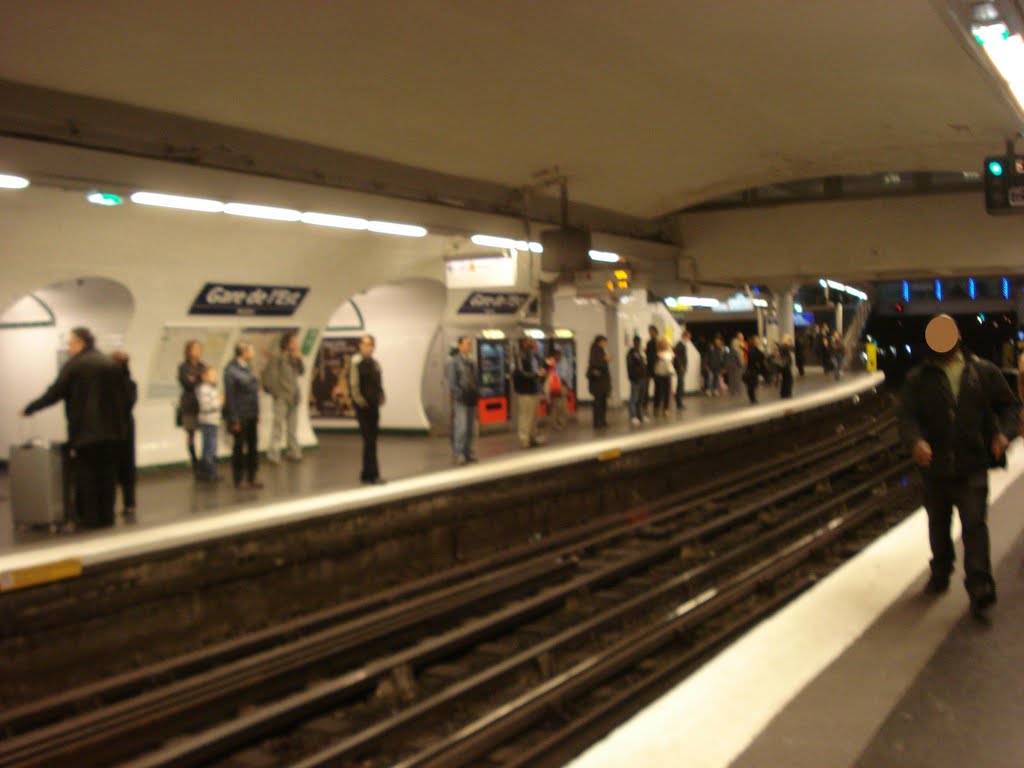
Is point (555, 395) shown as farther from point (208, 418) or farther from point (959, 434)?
point (959, 434)

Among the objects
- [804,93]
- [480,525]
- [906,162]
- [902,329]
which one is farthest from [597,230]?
[902,329]

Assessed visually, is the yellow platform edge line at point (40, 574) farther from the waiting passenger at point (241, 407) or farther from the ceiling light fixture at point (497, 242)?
the ceiling light fixture at point (497, 242)

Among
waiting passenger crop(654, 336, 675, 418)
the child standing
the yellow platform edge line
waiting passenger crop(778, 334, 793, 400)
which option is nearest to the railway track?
the yellow platform edge line

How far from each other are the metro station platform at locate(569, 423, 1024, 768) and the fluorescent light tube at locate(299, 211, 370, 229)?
680 cm

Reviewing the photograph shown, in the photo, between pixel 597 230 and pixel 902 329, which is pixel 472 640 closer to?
pixel 597 230

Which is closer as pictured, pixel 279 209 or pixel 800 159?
pixel 279 209

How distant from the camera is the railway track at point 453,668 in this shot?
18.6 ft

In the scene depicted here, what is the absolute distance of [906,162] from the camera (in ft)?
49.0

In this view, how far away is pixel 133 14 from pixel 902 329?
42569 mm

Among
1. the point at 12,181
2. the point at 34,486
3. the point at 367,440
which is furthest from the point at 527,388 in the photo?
the point at 12,181

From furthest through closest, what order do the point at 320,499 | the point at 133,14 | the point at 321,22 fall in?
1. the point at 320,499
2. the point at 321,22
3. the point at 133,14

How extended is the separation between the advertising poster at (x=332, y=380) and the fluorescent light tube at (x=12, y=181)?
8.49 metres

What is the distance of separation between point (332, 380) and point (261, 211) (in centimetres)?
749

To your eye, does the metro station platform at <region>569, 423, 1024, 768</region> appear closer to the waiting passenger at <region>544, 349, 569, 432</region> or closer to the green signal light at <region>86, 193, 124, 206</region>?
the green signal light at <region>86, 193, 124, 206</region>
